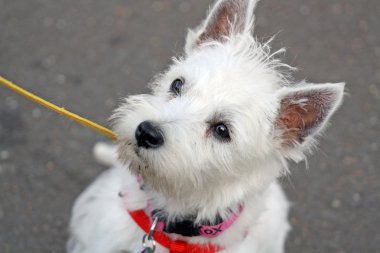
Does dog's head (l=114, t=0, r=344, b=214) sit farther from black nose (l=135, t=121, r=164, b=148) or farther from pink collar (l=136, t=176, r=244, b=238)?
pink collar (l=136, t=176, r=244, b=238)

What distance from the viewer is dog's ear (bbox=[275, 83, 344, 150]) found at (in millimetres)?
2789

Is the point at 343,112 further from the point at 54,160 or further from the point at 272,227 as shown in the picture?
the point at 54,160

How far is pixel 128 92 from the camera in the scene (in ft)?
17.2

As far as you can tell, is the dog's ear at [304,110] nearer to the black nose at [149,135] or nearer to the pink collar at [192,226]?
the pink collar at [192,226]

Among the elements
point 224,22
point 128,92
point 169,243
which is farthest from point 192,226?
point 128,92

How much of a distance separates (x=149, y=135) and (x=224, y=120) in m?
0.44

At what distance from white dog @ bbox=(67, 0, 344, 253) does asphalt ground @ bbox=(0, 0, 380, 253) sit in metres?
1.15

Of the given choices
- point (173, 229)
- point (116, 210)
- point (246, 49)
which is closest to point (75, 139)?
point (116, 210)

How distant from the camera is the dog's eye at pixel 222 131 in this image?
2.83m

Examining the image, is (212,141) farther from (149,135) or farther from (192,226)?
(192,226)

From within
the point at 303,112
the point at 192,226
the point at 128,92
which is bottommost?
the point at 192,226

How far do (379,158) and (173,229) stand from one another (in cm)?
267

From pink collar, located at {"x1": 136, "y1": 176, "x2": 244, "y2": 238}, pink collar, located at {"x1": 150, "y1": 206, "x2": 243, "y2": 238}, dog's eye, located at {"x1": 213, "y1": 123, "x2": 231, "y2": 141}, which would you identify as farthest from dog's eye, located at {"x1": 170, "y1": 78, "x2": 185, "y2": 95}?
pink collar, located at {"x1": 150, "y1": 206, "x2": 243, "y2": 238}

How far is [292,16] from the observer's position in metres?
6.05
